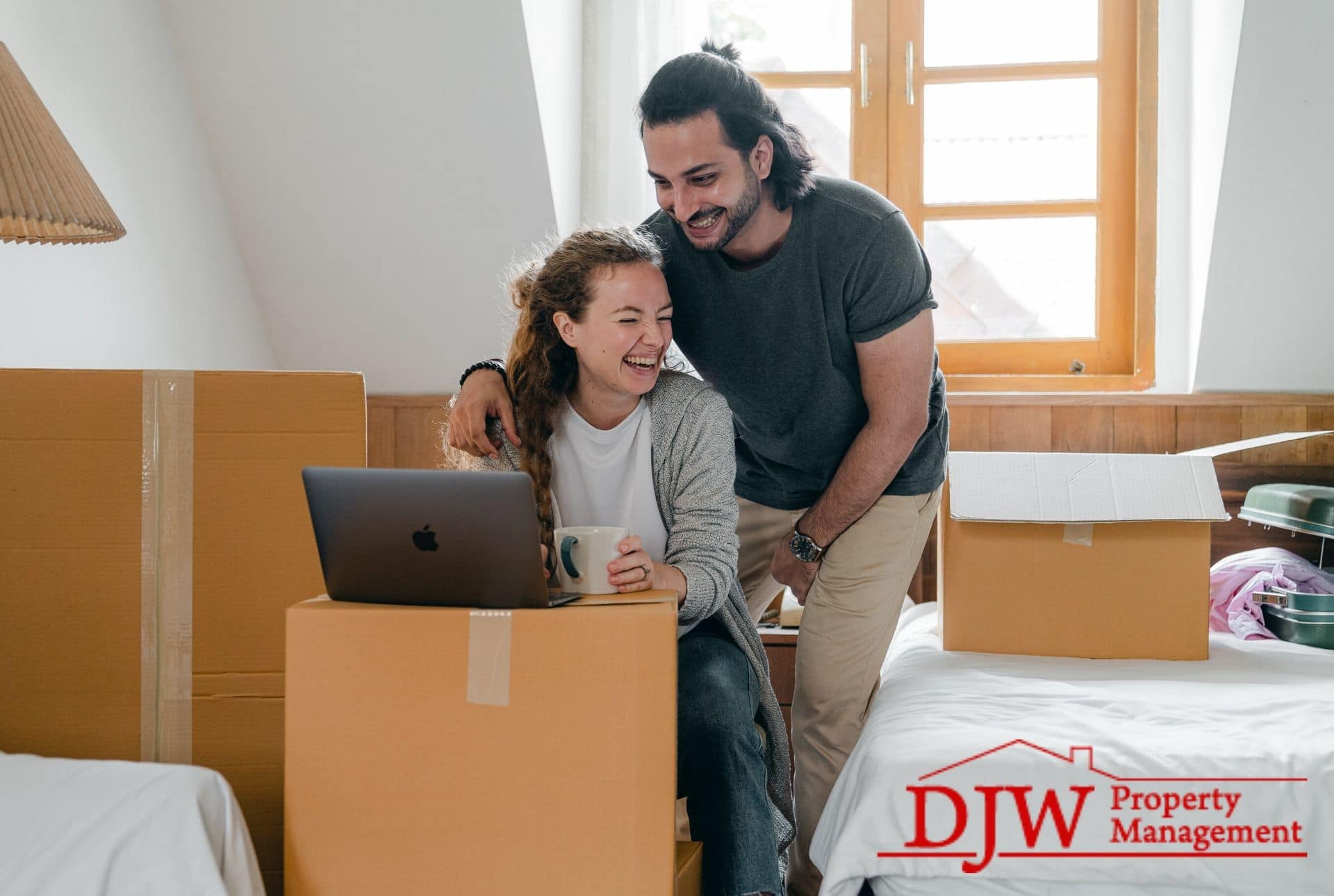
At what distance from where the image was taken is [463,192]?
8.00 ft

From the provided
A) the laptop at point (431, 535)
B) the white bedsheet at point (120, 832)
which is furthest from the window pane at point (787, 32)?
the white bedsheet at point (120, 832)

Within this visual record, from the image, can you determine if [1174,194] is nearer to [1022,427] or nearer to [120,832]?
[1022,427]

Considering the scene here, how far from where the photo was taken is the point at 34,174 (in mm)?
1288

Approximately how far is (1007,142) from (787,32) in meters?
0.59

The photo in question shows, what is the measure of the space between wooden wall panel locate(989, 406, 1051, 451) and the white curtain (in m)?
0.92

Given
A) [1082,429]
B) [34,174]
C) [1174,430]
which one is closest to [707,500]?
[34,174]

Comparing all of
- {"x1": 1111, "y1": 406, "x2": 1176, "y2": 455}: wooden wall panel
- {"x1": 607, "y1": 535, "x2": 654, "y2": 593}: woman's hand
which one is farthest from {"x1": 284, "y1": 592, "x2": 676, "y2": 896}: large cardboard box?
{"x1": 1111, "y1": 406, "x2": 1176, "y2": 455}: wooden wall panel

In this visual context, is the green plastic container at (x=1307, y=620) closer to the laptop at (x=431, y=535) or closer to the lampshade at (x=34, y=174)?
the laptop at (x=431, y=535)

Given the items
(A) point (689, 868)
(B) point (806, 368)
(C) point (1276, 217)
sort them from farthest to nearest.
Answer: (C) point (1276, 217), (B) point (806, 368), (A) point (689, 868)

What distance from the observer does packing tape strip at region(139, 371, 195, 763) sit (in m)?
1.26

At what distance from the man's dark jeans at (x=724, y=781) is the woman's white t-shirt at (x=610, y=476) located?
0.21 meters

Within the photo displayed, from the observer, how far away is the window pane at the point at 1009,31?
2693 millimetres

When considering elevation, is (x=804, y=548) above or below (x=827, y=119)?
below

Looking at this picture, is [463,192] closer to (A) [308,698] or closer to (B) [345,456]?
(B) [345,456]
